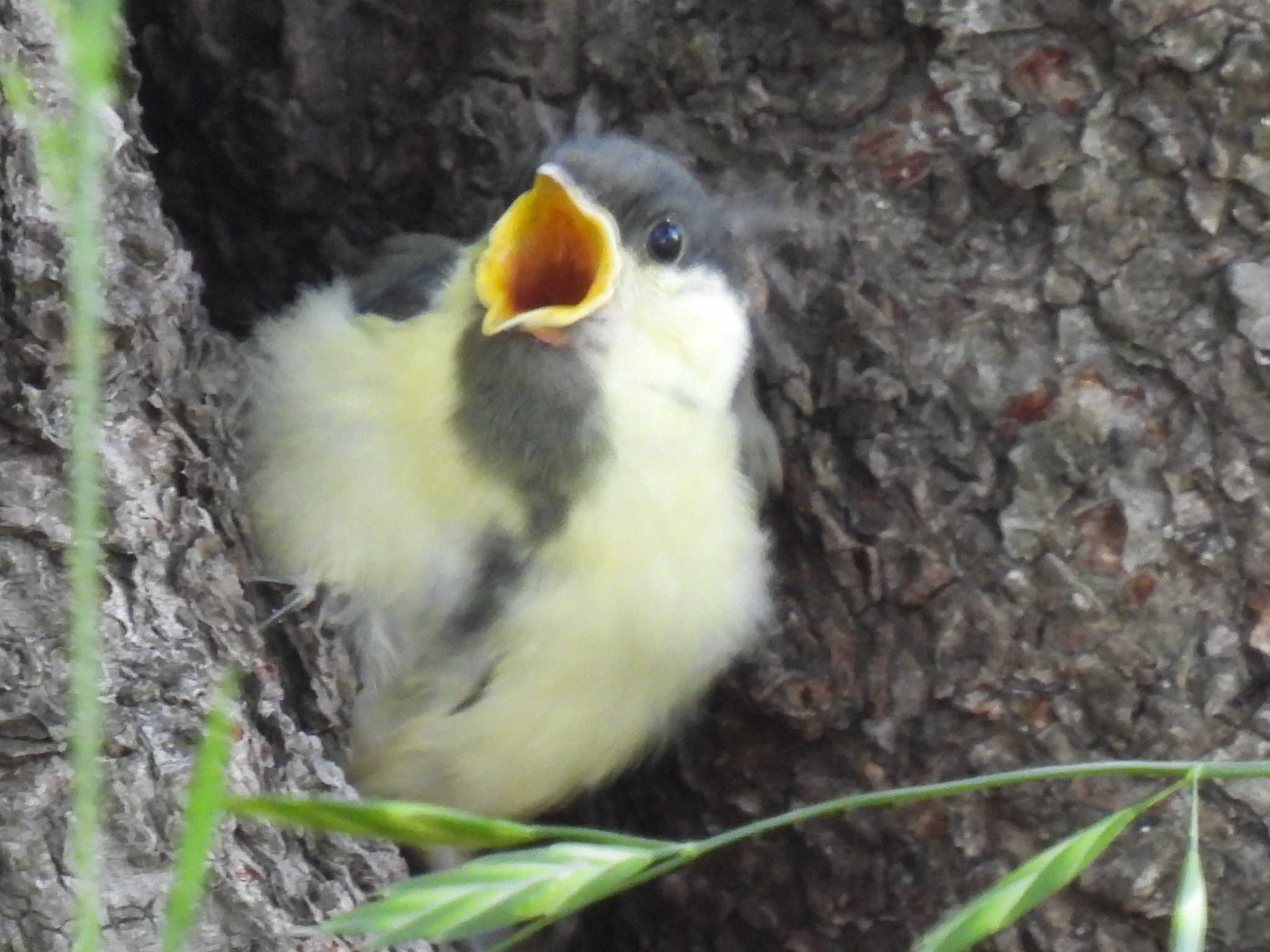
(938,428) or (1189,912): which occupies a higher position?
(1189,912)

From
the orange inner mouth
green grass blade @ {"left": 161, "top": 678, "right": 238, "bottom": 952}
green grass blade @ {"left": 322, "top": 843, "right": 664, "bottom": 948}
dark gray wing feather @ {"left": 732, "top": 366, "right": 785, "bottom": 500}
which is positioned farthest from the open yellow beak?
green grass blade @ {"left": 161, "top": 678, "right": 238, "bottom": 952}

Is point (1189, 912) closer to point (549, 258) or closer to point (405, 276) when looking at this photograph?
point (549, 258)

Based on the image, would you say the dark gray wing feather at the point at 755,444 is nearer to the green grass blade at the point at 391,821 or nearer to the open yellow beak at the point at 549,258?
the open yellow beak at the point at 549,258

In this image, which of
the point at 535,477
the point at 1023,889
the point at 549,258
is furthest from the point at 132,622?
the point at 1023,889

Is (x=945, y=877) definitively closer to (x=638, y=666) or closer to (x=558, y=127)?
(x=638, y=666)

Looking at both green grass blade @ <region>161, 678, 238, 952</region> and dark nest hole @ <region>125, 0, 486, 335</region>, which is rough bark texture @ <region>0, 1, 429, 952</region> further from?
green grass blade @ <region>161, 678, 238, 952</region>

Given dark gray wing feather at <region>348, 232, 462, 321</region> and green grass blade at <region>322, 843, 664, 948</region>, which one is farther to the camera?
dark gray wing feather at <region>348, 232, 462, 321</region>

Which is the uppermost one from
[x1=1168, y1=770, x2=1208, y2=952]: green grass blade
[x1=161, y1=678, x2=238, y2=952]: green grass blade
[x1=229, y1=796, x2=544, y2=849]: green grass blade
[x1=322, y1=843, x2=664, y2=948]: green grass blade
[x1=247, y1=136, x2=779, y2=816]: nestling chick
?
[x1=161, y1=678, x2=238, y2=952]: green grass blade

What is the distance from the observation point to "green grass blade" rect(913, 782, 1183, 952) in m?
0.51

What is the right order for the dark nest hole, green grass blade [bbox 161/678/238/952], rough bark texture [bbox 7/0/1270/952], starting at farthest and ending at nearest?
the dark nest hole, rough bark texture [bbox 7/0/1270/952], green grass blade [bbox 161/678/238/952]

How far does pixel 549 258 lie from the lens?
1.14 m

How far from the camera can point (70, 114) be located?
926 mm

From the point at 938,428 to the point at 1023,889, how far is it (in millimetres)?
648

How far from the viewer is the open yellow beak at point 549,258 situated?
108 cm
